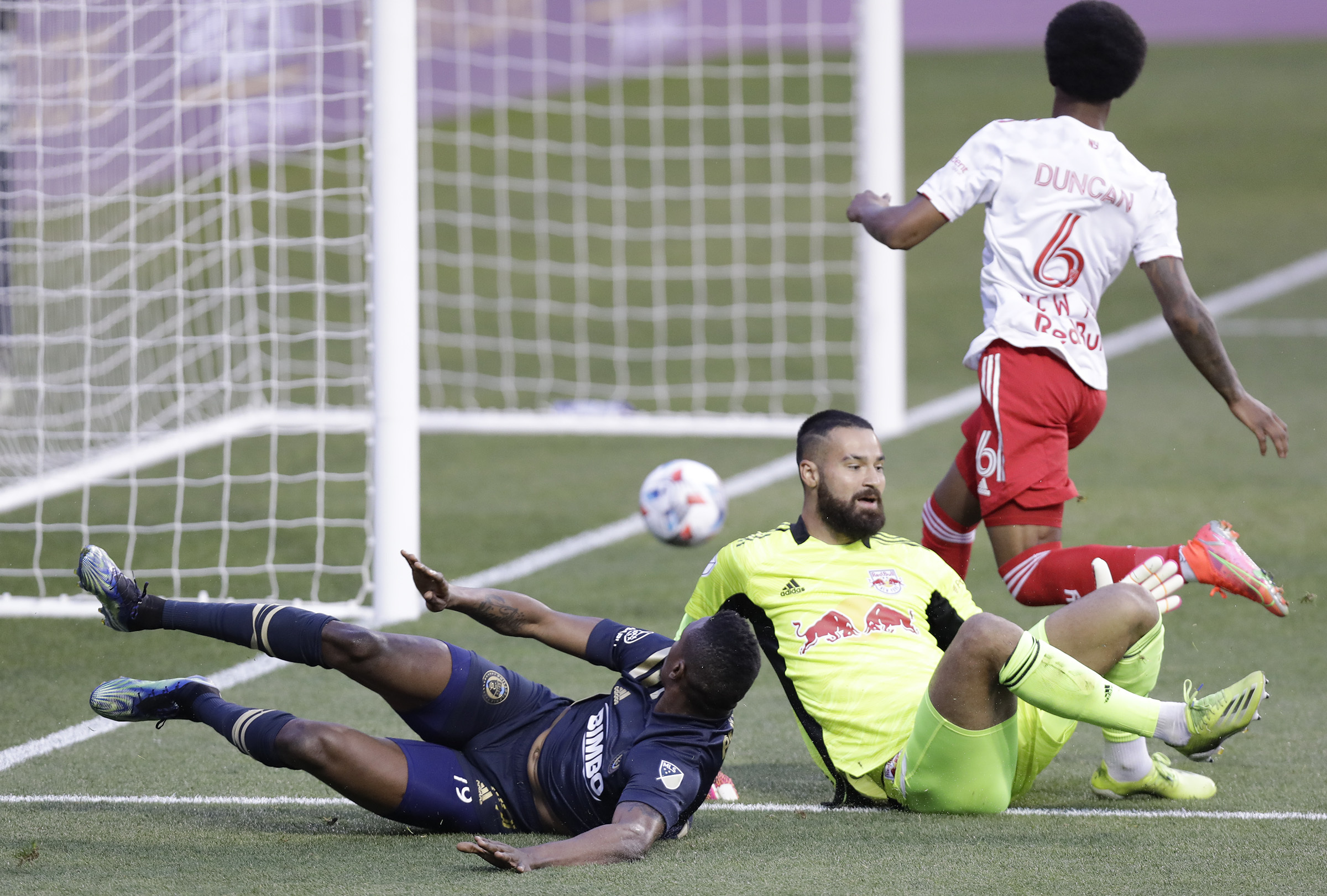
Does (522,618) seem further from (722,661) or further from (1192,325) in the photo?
(1192,325)

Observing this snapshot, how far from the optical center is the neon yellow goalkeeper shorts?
4.02 m

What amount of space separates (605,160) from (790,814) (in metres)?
14.0

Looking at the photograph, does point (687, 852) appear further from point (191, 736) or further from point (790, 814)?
point (191, 736)

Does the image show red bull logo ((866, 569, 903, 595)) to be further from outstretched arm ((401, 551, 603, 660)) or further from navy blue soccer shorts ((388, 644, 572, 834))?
navy blue soccer shorts ((388, 644, 572, 834))

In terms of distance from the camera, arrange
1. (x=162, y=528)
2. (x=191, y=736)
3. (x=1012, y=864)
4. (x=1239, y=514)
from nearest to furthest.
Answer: (x=1012, y=864) < (x=191, y=736) < (x=162, y=528) < (x=1239, y=514)

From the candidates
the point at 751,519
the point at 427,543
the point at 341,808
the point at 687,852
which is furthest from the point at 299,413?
the point at 687,852

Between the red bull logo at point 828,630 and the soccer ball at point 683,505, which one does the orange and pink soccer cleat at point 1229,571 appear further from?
the soccer ball at point 683,505

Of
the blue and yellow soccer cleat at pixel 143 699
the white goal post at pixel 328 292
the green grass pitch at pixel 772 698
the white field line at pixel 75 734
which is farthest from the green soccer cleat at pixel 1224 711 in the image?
the white goal post at pixel 328 292

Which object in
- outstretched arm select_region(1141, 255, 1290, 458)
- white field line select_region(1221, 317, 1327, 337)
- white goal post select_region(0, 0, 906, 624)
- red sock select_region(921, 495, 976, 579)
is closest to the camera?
outstretched arm select_region(1141, 255, 1290, 458)

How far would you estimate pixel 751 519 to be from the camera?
27.6ft

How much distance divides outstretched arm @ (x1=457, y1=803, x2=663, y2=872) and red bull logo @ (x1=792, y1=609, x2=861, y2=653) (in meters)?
0.79

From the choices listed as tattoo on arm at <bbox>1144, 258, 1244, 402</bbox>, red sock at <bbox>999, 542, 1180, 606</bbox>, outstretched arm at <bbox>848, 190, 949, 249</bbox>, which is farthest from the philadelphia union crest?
tattoo on arm at <bbox>1144, 258, 1244, 402</bbox>

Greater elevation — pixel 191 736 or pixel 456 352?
pixel 456 352

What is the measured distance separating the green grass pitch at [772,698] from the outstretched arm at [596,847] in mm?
46
